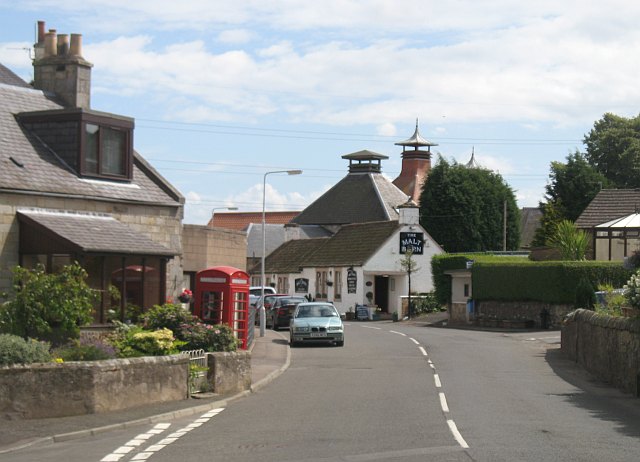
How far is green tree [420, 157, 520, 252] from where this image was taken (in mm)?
88438

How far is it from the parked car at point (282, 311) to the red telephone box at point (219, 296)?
16.4 meters

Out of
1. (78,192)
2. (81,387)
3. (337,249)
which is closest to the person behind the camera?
(81,387)

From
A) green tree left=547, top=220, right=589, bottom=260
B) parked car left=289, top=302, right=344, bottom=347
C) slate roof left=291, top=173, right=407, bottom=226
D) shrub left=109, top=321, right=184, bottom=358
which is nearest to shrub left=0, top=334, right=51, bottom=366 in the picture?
shrub left=109, top=321, right=184, bottom=358

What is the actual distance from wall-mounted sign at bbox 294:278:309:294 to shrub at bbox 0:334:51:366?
58.4 meters

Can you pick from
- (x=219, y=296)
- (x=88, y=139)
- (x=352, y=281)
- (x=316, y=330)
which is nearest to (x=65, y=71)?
(x=88, y=139)

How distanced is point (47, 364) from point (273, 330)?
32.9m

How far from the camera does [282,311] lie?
49.6 m

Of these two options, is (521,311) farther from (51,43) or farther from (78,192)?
(78,192)

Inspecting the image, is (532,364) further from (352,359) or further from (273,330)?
(273,330)

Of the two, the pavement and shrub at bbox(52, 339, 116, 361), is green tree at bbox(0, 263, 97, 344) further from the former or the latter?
the pavement

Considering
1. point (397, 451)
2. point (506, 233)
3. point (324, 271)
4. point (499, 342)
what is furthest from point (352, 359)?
point (506, 233)

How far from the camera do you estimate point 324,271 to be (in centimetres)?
7394

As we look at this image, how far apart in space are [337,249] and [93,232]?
48876 millimetres

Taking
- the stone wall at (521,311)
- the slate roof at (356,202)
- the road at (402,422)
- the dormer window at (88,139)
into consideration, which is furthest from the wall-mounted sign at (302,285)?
the dormer window at (88,139)
